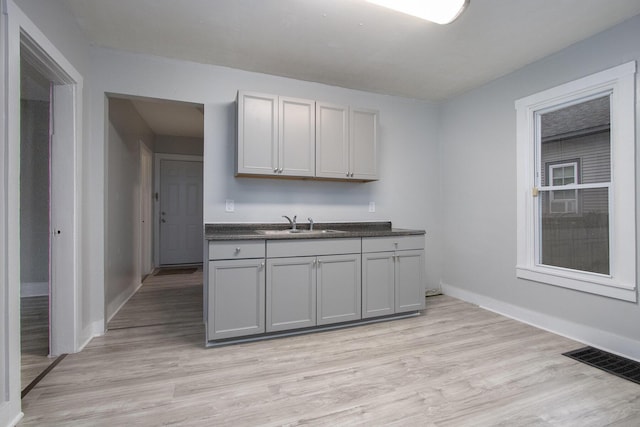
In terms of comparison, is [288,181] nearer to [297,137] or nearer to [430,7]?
[297,137]

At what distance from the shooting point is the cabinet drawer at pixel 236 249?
7.68ft

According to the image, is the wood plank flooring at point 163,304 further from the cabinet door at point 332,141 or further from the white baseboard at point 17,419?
the cabinet door at point 332,141

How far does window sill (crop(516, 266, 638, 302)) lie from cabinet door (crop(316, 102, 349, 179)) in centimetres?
203

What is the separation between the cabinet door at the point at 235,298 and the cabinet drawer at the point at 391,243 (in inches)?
39.9

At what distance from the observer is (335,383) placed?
187cm

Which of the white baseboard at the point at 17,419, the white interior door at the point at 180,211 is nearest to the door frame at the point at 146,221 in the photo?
the white interior door at the point at 180,211

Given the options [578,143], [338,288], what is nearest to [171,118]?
[338,288]

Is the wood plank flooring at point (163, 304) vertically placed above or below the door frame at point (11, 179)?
below

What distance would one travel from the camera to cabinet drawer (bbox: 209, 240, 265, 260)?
7.68ft

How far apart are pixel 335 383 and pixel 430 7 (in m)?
2.34

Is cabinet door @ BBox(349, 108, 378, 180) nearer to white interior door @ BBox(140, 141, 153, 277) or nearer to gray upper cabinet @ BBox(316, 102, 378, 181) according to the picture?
gray upper cabinet @ BBox(316, 102, 378, 181)

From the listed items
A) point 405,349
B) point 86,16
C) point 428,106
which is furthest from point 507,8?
point 86,16

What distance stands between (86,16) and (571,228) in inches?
169

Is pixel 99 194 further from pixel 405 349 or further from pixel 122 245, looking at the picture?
pixel 405 349
